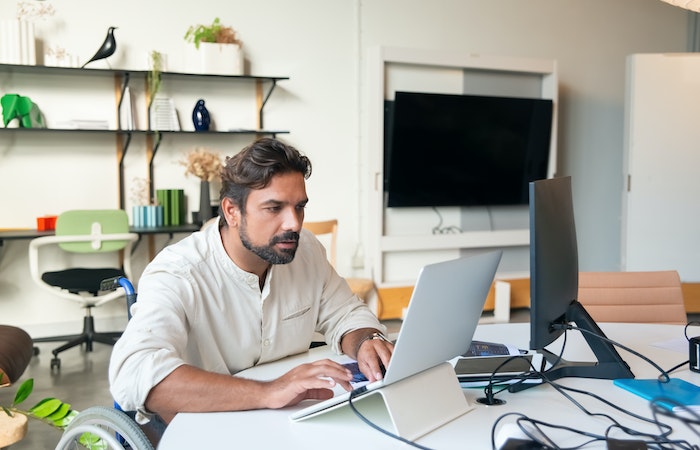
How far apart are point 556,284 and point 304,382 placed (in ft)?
Answer: 2.00

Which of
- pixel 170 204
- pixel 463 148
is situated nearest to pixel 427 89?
pixel 463 148

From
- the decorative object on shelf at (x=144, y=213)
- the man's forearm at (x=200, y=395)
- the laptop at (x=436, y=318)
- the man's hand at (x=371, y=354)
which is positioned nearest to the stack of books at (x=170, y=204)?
the decorative object on shelf at (x=144, y=213)

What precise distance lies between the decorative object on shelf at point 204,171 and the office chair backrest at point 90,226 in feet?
1.93

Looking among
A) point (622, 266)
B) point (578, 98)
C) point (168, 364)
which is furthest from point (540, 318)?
point (578, 98)

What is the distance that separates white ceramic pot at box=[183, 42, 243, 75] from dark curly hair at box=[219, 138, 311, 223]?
3.03m

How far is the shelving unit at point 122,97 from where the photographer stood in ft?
14.2

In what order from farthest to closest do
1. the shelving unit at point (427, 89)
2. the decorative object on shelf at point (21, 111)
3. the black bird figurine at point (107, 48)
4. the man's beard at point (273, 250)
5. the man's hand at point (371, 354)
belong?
1. the shelving unit at point (427, 89)
2. the black bird figurine at point (107, 48)
3. the decorative object on shelf at point (21, 111)
4. the man's beard at point (273, 250)
5. the man's hand at point (371, 354)

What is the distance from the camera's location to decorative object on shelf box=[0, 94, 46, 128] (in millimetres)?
4227

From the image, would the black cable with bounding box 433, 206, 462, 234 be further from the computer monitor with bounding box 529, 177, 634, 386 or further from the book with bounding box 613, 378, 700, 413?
the book with bounding box 613, 378, 700, 413

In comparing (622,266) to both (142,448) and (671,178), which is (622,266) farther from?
(142,448)

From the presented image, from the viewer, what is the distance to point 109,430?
147cm

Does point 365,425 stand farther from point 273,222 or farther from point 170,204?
point 170,204

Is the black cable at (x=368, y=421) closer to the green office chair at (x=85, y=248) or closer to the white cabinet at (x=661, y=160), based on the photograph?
the green office chair at (x=85, y=248)

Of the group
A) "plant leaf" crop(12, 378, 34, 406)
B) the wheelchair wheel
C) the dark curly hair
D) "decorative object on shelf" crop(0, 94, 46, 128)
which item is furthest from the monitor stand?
"decorative object on shelf" crop(0, 94, 46, 128)
